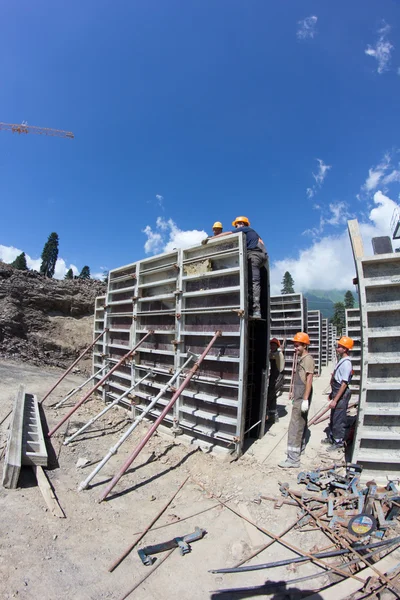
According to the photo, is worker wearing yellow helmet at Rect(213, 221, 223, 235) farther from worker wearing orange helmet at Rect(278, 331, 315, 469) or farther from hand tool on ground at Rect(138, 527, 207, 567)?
hand tool on ground at Rect(138, 527, 207, 567)

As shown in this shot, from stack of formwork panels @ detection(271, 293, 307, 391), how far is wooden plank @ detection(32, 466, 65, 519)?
808 centimetres

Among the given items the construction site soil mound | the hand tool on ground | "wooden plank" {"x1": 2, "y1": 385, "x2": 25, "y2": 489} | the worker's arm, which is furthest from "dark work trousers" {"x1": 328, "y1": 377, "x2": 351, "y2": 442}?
the construction site soil mound

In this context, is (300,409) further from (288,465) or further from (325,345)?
(325,345)

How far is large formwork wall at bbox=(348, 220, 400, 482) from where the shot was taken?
12.6 ft

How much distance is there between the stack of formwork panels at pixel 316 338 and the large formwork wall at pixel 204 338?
28.4ft

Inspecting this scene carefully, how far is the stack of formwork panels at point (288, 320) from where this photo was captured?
1048 cm

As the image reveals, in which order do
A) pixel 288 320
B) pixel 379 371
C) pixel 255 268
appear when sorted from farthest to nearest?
pixel 288 320
pixel 255 268
pixel 379 371

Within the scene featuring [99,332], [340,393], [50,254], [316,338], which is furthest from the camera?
[50,254]

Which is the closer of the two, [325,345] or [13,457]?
[13,457]

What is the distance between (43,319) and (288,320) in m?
10.6

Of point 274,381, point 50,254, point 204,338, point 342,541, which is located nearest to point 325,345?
point 274,381

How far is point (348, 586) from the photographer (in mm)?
2234

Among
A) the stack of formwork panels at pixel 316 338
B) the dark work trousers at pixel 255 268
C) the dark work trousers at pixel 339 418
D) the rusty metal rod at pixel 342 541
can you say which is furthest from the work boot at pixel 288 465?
the stack of formwork panels at pixel 316 338

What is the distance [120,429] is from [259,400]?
286 centimetres
